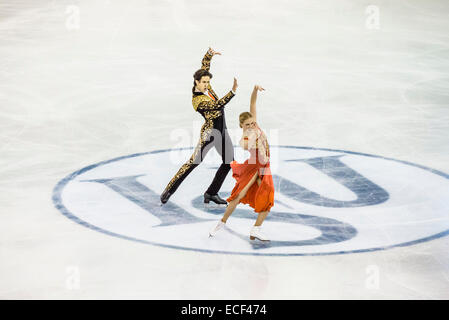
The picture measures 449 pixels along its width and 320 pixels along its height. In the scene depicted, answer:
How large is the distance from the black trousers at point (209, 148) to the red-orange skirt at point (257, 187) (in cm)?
104

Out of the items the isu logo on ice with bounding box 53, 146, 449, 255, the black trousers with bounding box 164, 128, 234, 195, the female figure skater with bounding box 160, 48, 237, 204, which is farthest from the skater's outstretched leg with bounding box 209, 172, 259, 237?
the black trousers with bounding box 164, 128, 234, 195

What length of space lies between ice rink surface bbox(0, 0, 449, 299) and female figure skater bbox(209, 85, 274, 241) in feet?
1.42

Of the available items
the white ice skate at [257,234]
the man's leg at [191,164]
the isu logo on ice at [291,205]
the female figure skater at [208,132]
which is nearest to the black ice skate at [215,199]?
the female figure skater at [208,132]

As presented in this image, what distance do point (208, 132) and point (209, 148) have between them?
9.7 inches

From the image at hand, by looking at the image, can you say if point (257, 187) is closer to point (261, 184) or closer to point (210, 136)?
point (261, 184)

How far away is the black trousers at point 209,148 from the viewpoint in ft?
33.2

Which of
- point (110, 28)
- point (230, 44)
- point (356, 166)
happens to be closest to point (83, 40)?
point (110, 28)

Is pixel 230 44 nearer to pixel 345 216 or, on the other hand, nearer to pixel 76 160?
pixel 76 160

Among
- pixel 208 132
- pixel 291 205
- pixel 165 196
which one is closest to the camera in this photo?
pixel 208 132

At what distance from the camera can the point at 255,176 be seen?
29.5 feet

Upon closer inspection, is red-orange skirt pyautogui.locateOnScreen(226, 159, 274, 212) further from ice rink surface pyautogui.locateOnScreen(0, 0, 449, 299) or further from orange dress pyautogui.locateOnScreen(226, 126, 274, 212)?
ice rink surface pyautogui.locateOnScreen(0, 0, 449, 299)

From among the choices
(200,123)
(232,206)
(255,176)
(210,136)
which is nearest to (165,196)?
(210,136)

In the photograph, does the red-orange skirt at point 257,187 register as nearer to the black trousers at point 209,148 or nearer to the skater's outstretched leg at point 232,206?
the skater's outstretched leg at point 232,206

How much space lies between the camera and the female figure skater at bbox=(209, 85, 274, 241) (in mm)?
8867
